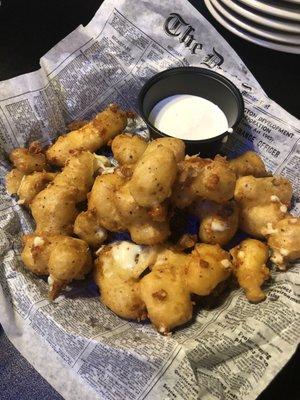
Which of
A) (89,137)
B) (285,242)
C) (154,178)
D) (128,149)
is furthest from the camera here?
(89,137)

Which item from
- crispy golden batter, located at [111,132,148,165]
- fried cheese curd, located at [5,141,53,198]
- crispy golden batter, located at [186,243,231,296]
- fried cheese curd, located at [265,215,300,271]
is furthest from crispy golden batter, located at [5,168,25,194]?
fried cheese curd, located at [265,215,300,271]

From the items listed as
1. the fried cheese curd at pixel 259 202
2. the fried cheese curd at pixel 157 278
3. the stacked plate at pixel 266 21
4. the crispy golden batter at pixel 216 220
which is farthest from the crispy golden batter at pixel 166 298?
the stacked plate at pixel 266 21

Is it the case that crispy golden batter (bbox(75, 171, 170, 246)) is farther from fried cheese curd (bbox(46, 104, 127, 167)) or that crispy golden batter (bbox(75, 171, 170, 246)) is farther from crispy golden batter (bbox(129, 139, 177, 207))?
fried cheese curd (bbox(46, 104, 127, 167))

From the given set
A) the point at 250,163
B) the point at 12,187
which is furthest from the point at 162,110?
the point at 12,187

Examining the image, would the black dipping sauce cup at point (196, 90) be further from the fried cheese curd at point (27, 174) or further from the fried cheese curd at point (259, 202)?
the fried cheese curd at point (27, 174)

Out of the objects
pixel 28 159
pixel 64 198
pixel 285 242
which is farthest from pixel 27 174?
pixel 285 242

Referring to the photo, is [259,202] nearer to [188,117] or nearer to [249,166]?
[249,166]
